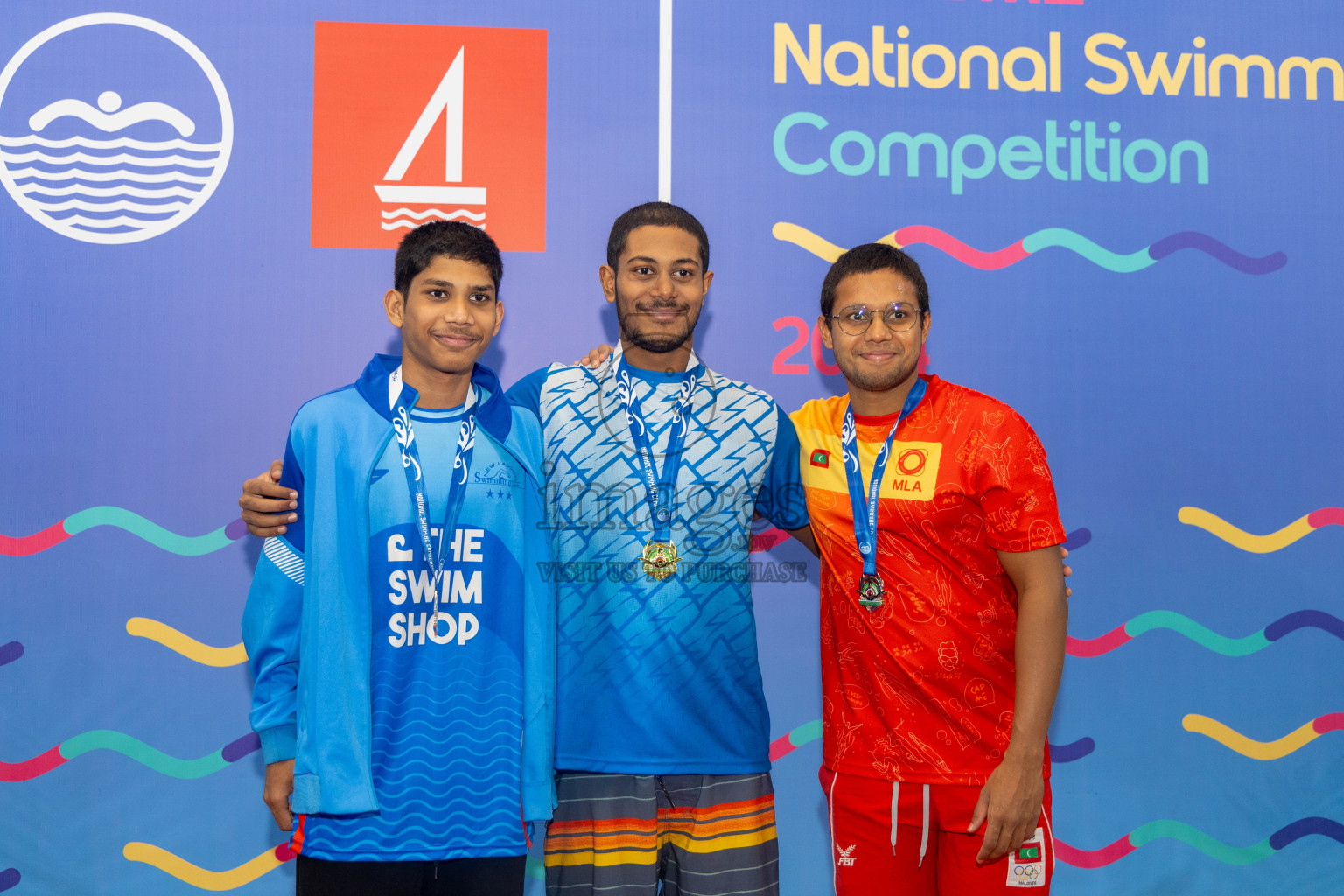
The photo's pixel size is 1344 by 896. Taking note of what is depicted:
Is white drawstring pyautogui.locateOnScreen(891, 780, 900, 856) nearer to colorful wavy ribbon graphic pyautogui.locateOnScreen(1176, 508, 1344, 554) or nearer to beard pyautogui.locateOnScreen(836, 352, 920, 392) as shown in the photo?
beard pyautogui.locateOnScreen(836, 352, 920, 392)

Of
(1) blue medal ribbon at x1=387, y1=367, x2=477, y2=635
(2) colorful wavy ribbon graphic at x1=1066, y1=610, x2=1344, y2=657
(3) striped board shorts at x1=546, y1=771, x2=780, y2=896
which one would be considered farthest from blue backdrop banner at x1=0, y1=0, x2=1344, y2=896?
(1) blue medal ribbon at x1=387, y1=367, x2=477, y2=635

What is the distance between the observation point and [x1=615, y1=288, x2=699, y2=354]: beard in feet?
6.61

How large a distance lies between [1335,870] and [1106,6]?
10.0ft

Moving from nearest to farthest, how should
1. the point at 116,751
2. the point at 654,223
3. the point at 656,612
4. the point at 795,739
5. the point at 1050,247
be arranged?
1. the point at 656,612
2. the point at 654,223
3. the point at 116,751
4. the point at 795,739
5. the point at 1050,247

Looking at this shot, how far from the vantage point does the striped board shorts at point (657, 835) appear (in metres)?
1.88

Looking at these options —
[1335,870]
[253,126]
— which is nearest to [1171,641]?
[1335,870]

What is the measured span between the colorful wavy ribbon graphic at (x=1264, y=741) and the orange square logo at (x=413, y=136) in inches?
110

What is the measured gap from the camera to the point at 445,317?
1.83 meters

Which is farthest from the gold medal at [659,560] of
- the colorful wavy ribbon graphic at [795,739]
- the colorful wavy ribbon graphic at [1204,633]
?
the colorful wavy ribbon graphic at [1204,633]

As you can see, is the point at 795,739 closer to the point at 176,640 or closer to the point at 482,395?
the point at 482,395

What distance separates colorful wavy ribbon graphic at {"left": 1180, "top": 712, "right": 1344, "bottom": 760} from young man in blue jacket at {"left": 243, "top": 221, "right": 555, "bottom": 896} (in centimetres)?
238

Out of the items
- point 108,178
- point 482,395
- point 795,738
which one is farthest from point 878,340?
point 108,178

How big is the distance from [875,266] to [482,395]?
921 millimetres

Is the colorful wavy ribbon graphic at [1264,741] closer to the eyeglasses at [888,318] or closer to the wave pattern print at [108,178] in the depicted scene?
the eyeglasses at [888,318]
